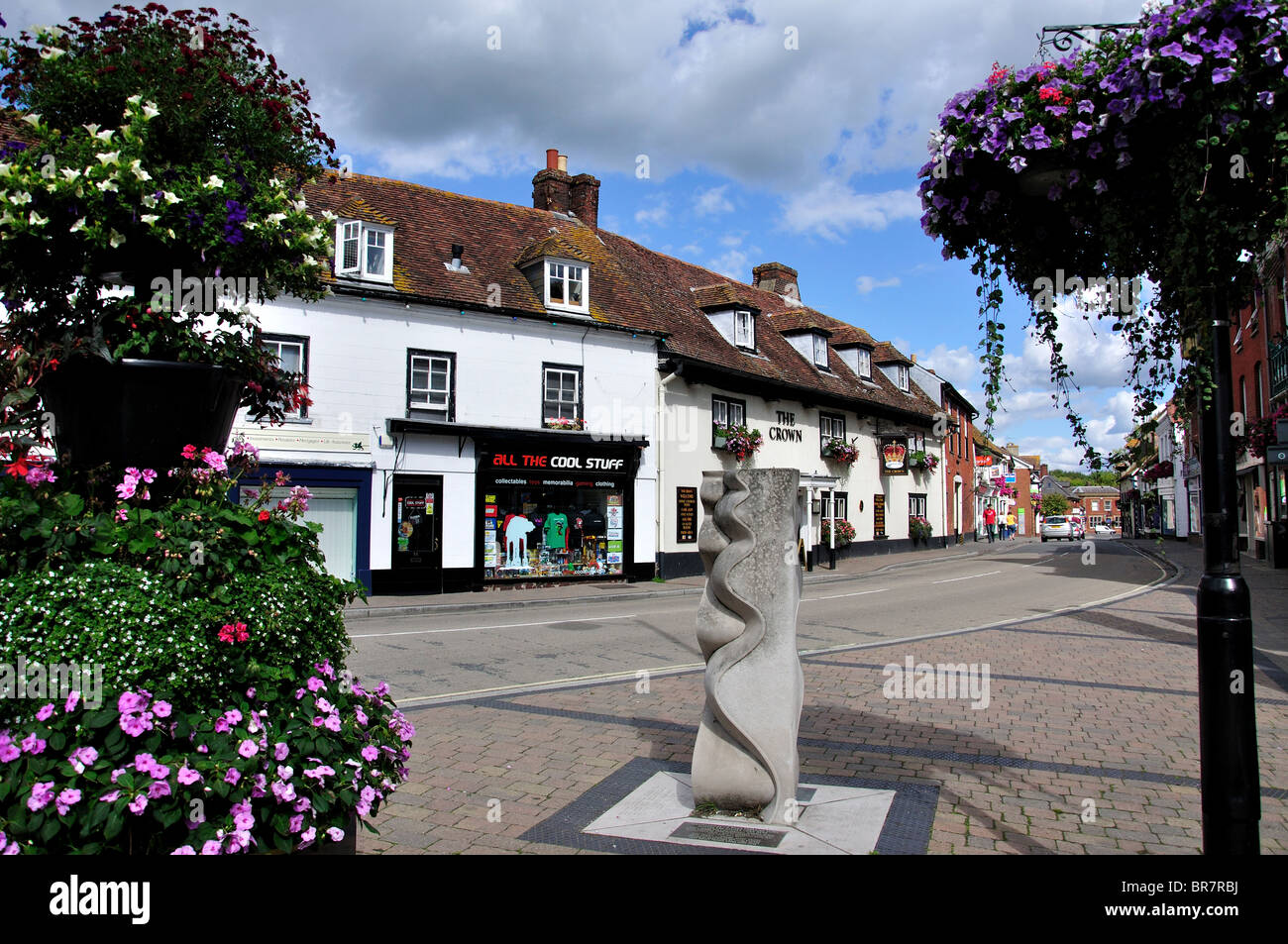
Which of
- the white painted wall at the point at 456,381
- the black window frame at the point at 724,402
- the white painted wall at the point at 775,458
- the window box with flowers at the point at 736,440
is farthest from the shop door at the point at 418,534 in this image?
the window box with flowers at the point at 736,440

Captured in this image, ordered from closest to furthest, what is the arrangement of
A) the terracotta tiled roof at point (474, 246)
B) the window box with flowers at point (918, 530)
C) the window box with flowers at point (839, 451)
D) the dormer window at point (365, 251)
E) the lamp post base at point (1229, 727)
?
the lamp post base at point (1229, 727) → the dormer window at point (365, 251) → the terracotta tiled roof at point (474, 246) → the window box with flowers at point (839, 451) → the window box with flowers at point (918, 530)

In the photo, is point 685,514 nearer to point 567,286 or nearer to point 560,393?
point 560,393

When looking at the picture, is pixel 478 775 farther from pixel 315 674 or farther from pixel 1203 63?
pixel 1203 63

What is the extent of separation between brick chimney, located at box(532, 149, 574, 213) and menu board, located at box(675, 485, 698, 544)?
30.1 ft

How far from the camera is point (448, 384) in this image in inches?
722

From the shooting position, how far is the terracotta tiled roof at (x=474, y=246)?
18375 mm

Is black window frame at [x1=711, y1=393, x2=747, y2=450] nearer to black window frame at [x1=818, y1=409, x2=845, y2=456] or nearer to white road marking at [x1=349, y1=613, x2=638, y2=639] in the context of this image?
black window frame at [x1=818, y1=409, x2=845, y2=456]

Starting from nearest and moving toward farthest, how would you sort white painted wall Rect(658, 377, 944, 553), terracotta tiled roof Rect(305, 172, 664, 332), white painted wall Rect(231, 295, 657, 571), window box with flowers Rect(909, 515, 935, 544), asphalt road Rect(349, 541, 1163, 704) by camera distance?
asphalt road Rect(349, 541, 1163, 704) < white painted wall Rect(231, 295, 657, 571) < terracotta tiled roof Rect(305, 172, 664, 332) < white painted wall Rect(658, 377, 944, 553) < window box with flowers Rect(909, 515, 935, 544)

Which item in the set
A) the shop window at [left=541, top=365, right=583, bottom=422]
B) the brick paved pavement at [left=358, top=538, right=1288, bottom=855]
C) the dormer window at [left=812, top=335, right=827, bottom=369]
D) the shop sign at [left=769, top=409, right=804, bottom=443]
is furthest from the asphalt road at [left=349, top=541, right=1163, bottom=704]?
the dormer window at [left=812, top=335, right=827, bottom=369]

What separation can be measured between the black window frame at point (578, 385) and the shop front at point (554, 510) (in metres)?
0.64

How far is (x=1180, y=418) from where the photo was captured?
363 cm

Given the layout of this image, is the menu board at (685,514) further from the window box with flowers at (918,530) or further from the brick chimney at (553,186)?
the window box with flowers at (918,530)

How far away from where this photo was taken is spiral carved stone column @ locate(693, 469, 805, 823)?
4.38m

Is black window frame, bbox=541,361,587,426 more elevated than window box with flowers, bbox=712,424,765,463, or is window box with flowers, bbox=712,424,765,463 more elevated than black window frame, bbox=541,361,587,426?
black window frame, bbox=541,361,587,426
